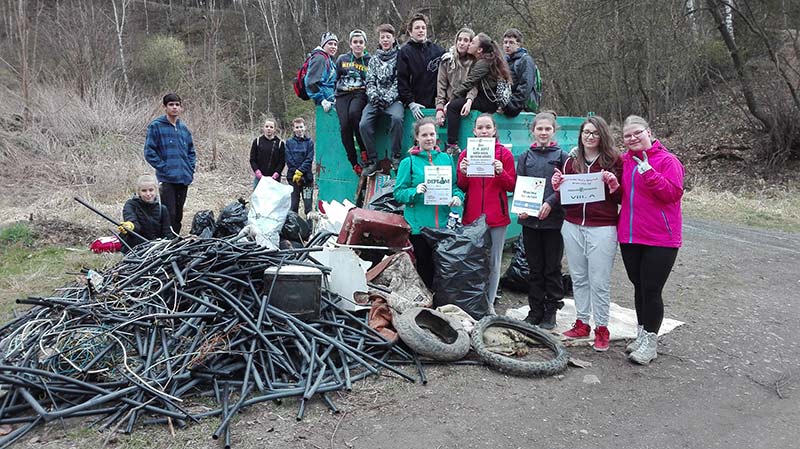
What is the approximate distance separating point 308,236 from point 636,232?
3597 millimetres

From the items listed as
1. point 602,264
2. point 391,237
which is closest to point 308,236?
point 391,237

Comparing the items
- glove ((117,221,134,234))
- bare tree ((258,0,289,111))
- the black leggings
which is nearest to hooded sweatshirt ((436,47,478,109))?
the black leggings

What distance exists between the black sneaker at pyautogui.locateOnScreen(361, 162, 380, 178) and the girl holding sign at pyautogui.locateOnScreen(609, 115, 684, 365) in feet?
9.49

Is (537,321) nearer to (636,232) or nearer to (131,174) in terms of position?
(636,232)

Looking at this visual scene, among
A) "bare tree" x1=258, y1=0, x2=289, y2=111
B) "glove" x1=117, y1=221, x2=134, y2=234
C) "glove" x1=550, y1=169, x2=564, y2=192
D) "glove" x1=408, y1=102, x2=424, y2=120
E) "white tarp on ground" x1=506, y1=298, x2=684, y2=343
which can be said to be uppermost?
"bare tree" x1=258, y1=0, x2=289, y2=111

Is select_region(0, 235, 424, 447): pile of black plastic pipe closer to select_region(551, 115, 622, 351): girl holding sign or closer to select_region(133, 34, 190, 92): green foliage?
select_region(551, 115, 622, 351): girl holding sign

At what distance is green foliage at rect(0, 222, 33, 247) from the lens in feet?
25.2

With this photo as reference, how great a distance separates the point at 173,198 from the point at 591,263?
480 cm

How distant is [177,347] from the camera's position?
12.1 ft

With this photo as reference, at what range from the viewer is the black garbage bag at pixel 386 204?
5.89 metres

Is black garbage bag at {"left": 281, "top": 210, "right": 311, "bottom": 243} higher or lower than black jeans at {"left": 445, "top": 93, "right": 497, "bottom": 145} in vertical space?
lower

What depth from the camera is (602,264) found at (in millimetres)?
4367

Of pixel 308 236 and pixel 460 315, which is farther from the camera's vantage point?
pixel 308 236

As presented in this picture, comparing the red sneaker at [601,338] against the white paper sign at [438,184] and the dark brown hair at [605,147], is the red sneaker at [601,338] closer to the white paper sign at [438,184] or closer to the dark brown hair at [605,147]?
the dark brown hair at [605,147]
